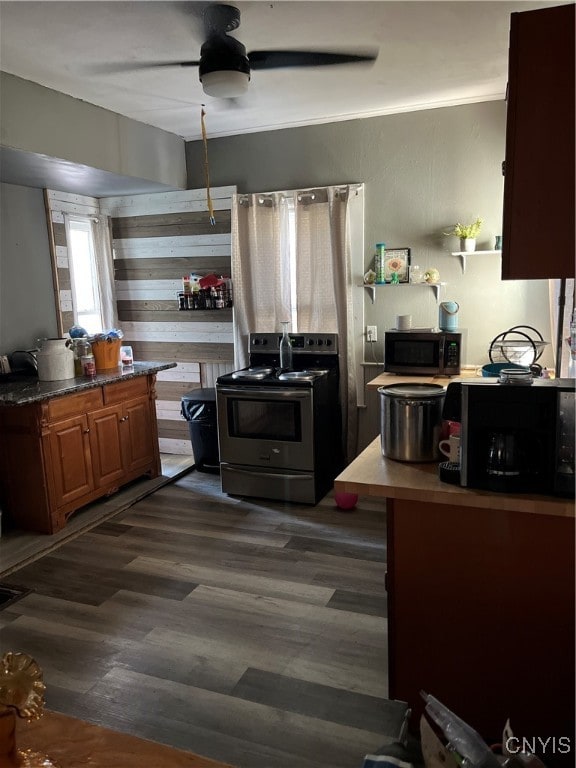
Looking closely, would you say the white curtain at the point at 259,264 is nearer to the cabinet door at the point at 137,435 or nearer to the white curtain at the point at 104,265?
the cabinet door at the point at 137,435

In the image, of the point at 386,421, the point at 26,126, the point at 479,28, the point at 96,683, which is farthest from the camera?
the point at 26,126

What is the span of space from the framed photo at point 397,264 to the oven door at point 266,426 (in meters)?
1.03

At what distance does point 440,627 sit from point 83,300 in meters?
3.84

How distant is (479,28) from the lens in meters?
2.52

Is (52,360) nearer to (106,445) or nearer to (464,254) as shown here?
(106,445)

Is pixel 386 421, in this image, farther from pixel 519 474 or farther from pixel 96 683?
pixel 96 683

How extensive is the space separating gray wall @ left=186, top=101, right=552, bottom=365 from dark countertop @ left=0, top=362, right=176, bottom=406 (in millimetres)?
1680

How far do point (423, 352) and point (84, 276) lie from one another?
9.19ft

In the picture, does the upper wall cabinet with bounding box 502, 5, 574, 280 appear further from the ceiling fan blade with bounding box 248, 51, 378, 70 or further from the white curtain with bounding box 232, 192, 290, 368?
the white curtain with bounding box 232, 192, 290, 368

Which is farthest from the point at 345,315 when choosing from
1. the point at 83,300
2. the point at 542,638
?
the point at 542,638

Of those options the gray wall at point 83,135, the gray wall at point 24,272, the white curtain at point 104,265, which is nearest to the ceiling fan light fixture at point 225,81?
the gray wall at point 83,135

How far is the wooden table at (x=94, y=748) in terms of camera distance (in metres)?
0.95

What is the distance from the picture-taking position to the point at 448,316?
3.63 meters

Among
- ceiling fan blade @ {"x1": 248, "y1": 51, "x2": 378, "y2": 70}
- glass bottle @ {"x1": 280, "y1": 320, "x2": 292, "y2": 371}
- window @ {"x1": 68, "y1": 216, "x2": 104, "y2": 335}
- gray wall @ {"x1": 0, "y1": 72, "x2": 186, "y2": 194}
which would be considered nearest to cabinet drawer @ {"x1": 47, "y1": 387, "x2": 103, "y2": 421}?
window @ {"x1": 68, "y1": 216, "x2": 104, "y2": 335}
